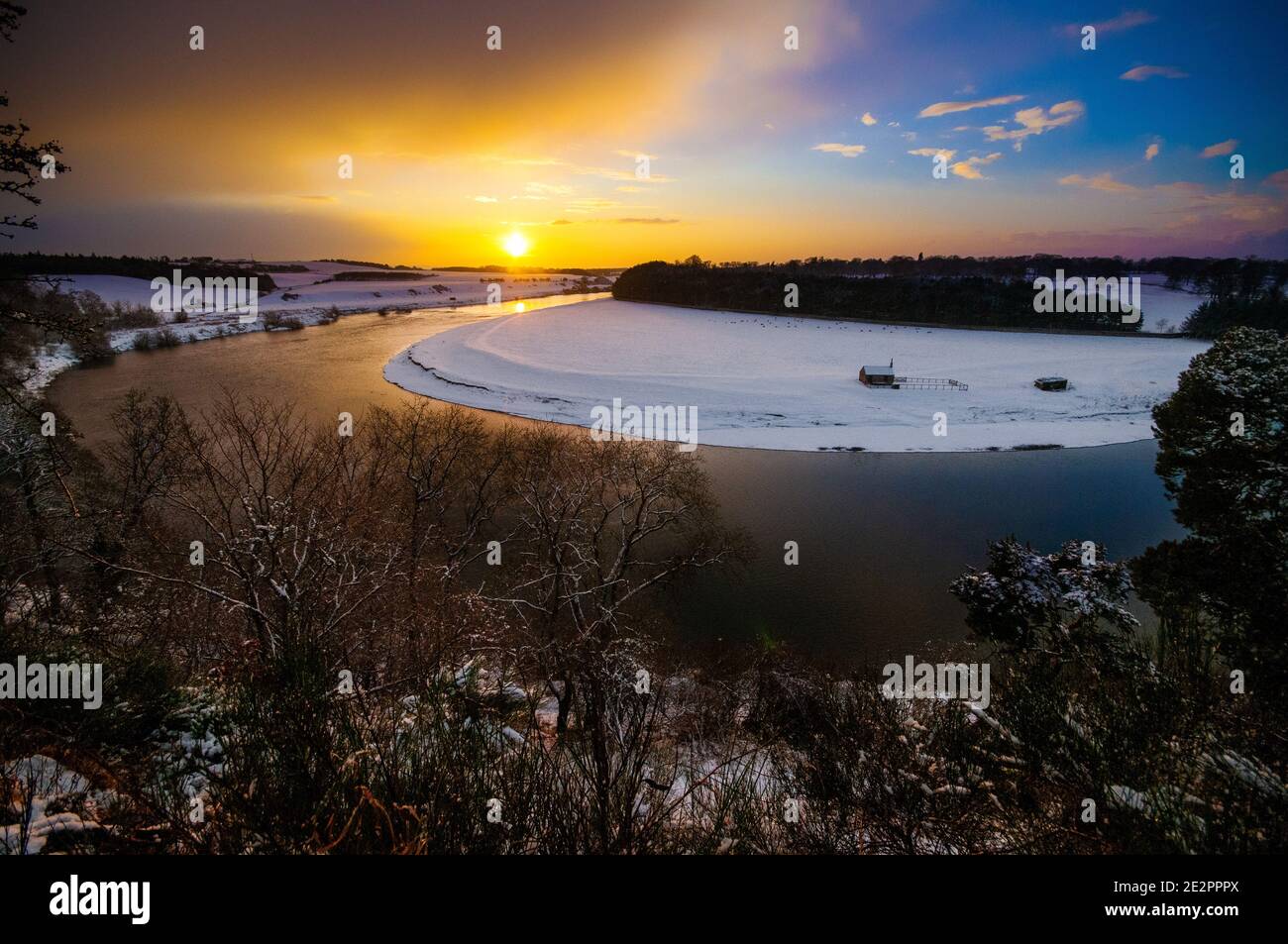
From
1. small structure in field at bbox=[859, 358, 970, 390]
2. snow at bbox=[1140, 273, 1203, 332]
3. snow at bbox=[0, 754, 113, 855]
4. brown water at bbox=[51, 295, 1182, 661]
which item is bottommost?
brown water at bbox=[51, 295, 1182, 661]

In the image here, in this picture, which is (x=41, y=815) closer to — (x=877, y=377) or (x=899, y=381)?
(x=877, y=377)

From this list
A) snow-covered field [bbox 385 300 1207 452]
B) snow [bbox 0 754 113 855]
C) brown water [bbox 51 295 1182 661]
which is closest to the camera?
snow [bbox 0 754 113 855]

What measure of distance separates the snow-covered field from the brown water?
3.01 meters

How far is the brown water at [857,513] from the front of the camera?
46.8 ft

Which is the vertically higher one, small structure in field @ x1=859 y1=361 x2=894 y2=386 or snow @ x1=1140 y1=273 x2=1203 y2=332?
snow @ x1=1140 y1=273 x2=1203 y2=332

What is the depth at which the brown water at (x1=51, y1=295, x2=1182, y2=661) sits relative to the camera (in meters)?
14.3

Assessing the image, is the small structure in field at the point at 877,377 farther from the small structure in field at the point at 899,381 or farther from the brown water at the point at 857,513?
the brown water at the point at 857,513

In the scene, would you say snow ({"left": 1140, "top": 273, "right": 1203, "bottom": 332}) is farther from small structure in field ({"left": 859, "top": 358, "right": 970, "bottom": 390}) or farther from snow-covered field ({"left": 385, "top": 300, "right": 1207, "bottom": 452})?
small structure in field ({"left": 859, "top": 358, "right": 970, "bottom": 390})

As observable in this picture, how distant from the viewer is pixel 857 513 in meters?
20.2

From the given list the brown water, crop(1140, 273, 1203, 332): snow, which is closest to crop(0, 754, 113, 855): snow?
the brown water

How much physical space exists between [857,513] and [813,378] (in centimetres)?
2271
